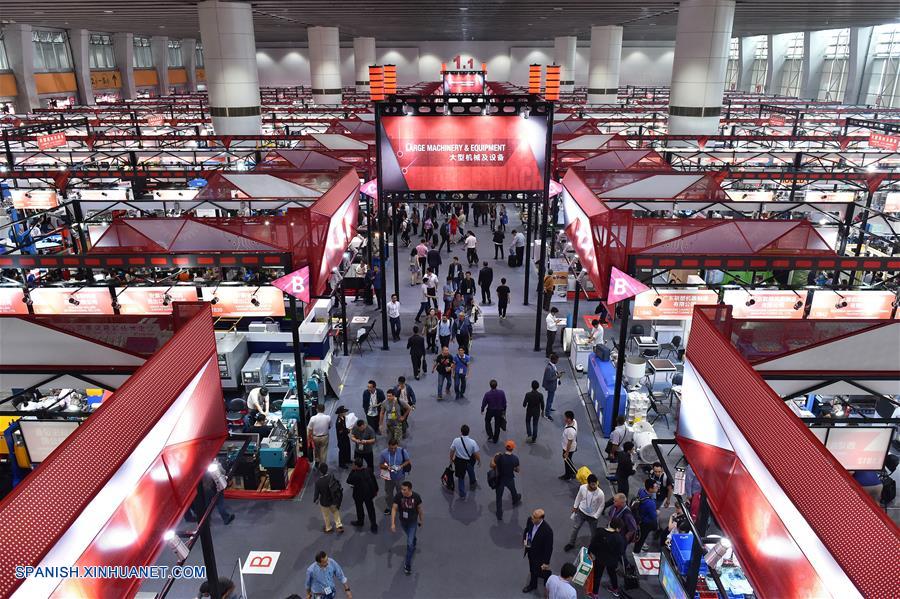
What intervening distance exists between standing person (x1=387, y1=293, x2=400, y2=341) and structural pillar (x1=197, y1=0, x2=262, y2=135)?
1262 centimetres

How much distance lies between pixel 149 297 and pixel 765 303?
10921mm

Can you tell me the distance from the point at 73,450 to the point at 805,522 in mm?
5148

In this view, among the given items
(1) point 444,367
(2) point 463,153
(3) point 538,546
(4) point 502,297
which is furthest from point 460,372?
(3) point 538,546

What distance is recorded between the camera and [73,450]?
13.8 ft

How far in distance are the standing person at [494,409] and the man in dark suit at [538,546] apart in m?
3.32

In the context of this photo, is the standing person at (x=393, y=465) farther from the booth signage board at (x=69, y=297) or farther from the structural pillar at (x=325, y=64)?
the structural pillar at (x=325, y=64)

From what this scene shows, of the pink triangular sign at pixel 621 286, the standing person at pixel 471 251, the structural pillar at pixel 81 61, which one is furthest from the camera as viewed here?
the structural pillar at pixel 81 61

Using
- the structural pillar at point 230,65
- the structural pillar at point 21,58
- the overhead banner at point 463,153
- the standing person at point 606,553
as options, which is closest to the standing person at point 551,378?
the overhead banner at point 463,153

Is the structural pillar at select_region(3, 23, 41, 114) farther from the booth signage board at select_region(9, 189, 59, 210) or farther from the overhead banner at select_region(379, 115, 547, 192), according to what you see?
the overhead banner at select_region(379, 115, 547, 192)

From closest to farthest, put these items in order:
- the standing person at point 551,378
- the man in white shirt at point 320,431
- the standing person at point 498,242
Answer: the man in white shirt at point 320,431
the standing person at point 551,378
the standing person at point 498,242

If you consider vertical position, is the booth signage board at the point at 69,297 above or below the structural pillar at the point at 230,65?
below

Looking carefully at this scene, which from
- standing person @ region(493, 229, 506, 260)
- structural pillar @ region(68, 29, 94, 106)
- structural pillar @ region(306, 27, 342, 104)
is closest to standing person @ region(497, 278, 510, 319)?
standing person @ region(493, 229, 506, 260)

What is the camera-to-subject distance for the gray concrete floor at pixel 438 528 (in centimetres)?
844

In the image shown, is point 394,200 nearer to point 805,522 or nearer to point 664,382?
point 664,382
